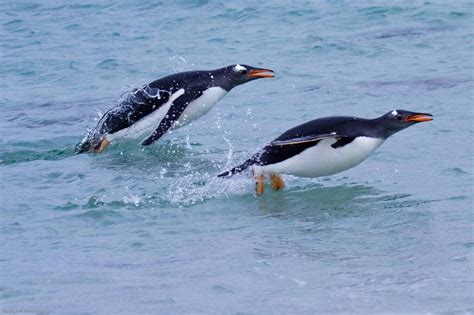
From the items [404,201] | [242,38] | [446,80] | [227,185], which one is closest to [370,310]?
[404,201]

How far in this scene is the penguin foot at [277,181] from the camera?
694cm

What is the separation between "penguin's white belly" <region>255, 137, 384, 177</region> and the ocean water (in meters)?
0.16

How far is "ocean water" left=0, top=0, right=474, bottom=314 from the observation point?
196 inches

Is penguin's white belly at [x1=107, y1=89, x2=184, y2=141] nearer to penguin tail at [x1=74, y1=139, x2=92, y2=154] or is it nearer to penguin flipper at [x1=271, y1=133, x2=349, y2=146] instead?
penguin tail at [x1=74, y1=139, x2=92, y2=154]

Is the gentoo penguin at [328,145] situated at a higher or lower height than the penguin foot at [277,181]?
higher

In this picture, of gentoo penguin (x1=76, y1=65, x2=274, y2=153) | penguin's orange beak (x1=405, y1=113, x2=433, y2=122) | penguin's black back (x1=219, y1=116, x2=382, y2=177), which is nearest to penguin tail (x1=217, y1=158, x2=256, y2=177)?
penguin's black back (x1=219, y1=116, x2=382, y2=177)

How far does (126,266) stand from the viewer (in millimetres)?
5422

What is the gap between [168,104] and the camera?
331 inches

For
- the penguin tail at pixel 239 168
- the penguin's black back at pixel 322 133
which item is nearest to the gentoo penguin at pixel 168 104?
the penguin tail at pixel 239 168

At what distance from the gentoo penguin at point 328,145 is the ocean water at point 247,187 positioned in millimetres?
168

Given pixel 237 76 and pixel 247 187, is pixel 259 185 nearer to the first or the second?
pixel 247 187

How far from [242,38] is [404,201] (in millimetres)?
7272

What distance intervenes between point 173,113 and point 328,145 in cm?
188

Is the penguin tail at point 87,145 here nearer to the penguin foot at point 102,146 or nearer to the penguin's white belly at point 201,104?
the penguin foot at point 102,146
